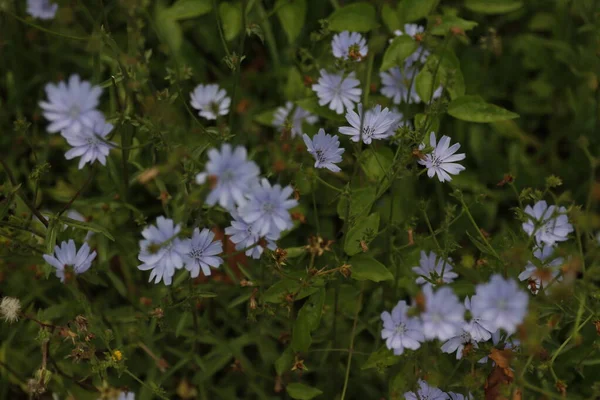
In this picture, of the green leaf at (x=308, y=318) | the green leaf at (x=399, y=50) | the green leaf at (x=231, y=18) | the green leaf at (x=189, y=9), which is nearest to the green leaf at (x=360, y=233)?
the green leaf at (x=308, y=318)

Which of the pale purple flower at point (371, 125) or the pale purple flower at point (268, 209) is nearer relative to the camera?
the pale purple flower at point (268, 209)

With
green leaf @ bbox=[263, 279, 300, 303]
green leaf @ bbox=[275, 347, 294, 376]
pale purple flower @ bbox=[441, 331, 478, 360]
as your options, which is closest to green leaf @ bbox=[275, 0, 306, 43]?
green leaf @ bbox=[263, 279, 300, 303]

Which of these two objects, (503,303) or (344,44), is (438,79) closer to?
(344,44)

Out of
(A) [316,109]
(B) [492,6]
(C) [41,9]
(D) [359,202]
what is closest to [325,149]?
(D) [359,202]

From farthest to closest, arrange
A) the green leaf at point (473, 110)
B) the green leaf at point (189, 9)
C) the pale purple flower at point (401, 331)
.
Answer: the green leaf at point (189, 9), the green leaf at point (473, 110), the pale purple flower at point (401, 331)

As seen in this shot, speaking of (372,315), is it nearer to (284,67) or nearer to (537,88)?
(284,67)

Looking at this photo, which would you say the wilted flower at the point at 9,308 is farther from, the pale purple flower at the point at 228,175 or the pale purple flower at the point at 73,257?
the pale purple flower at the point at 228,175

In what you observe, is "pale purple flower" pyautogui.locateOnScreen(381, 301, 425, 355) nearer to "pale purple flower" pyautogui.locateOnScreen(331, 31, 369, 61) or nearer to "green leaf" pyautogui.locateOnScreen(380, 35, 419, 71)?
"green leaf" pyautogui.locateOnScreen(380, 35, 419, 71)

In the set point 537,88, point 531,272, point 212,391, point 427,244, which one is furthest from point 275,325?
point 537,88
